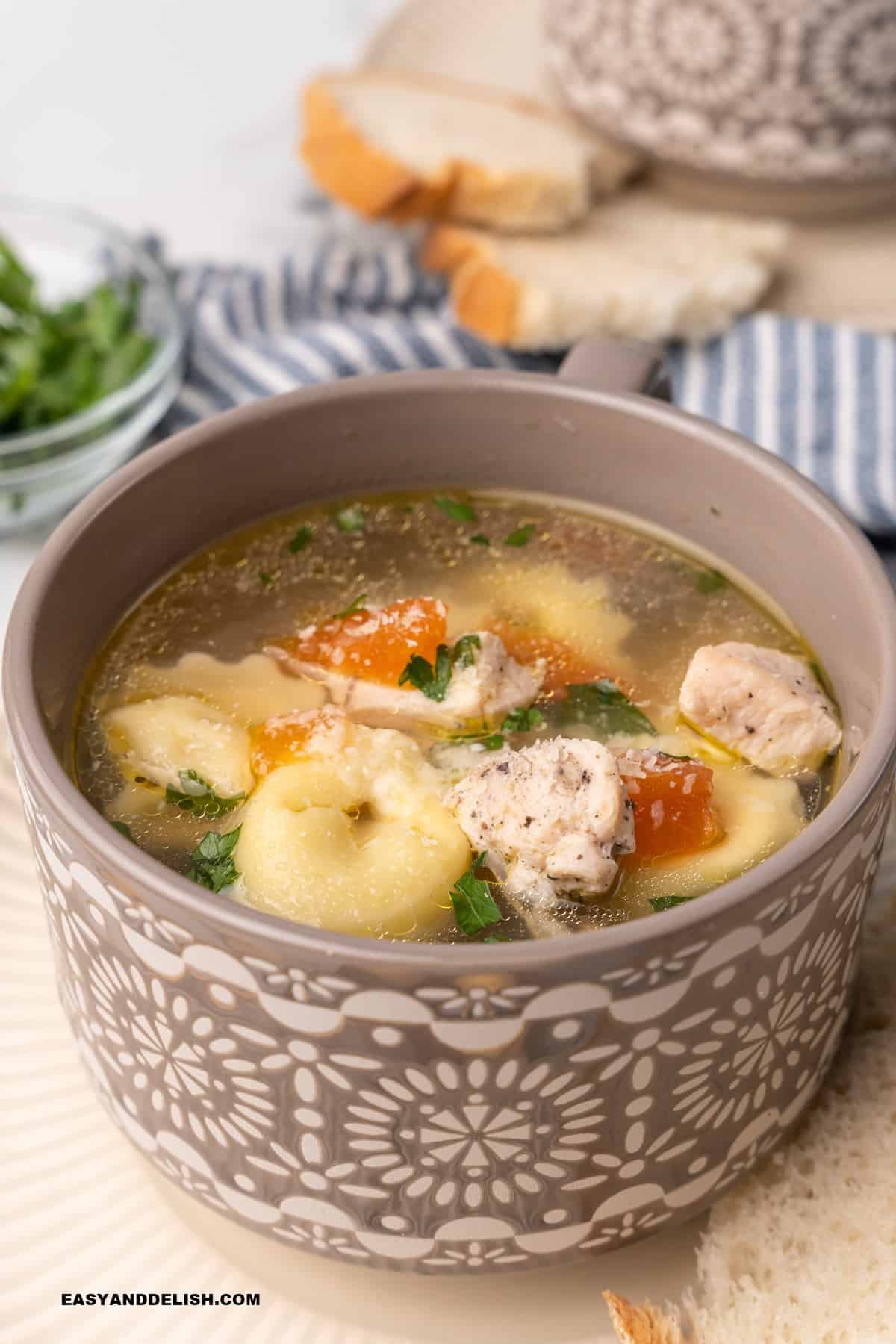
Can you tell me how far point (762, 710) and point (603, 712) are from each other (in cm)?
21

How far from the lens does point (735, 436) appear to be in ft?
5.54

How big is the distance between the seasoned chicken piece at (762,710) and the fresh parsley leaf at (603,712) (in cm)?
6

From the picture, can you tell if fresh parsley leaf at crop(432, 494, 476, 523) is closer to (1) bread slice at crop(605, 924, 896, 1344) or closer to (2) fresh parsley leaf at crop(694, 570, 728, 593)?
(2) fresh parsley leaf at crop(694, 570, 728, 593)

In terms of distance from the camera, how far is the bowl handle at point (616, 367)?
1.75m

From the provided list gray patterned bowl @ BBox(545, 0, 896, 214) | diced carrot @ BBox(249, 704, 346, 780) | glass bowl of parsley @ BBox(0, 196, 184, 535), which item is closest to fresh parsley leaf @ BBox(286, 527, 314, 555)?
diced carrot @ BBox(249, 704, 346, 780)

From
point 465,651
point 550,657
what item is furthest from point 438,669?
point 550,657

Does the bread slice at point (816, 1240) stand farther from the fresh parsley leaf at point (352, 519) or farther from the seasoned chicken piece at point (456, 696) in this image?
the fresh parsley leaf at point (352, 519)

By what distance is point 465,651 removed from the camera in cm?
169

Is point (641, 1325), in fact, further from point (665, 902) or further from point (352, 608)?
point (352, 608)

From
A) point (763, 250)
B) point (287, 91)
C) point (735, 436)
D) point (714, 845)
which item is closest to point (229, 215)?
point (287, 91)

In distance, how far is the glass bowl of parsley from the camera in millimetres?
2777

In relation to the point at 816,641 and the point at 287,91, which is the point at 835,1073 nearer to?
the point at 816,641

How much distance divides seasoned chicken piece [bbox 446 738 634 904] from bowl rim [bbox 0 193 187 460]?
1495 mm

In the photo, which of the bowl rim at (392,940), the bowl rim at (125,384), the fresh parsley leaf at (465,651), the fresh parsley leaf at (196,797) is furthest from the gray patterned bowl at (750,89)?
the fresh parsley leaf at (196,797)
